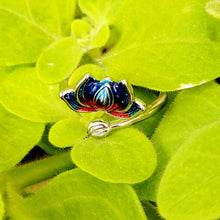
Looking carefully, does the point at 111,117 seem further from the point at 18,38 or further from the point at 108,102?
the point at 18,38

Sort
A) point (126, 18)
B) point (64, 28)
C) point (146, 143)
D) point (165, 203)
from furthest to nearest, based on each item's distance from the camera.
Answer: point (64, 28) < point (126, 18) < point (146, 143) < point (165, 203)

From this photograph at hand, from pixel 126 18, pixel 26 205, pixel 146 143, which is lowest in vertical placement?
pixel 26 205

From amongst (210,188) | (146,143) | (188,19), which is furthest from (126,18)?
(210,188)

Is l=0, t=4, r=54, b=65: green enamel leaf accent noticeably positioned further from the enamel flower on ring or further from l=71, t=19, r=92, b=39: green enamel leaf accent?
the enamel flower on ring

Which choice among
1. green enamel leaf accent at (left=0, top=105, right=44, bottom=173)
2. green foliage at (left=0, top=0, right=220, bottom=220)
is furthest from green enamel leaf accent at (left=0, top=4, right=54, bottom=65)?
green enamel leaf accent at (left=0, top=105, right=44, bottom=173)

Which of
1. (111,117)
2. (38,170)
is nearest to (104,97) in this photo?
(111,117)

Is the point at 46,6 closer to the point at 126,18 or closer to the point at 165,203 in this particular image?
the point at 126,18

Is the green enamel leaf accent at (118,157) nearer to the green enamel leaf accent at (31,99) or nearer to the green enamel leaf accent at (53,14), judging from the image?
the green enamel leaf accent at (31,99)
